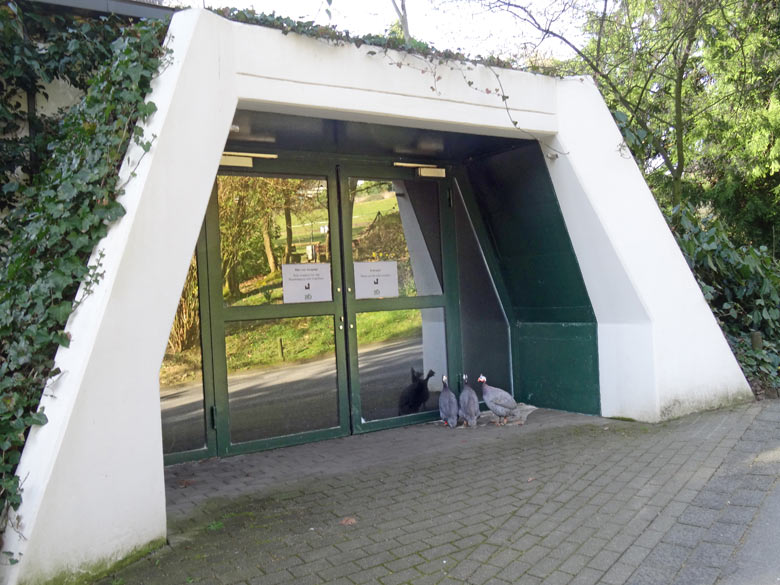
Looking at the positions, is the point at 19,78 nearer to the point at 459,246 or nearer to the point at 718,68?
the point at 459,246

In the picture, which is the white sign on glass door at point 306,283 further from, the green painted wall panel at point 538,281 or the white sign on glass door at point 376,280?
the green painted wall panel at point 538,281

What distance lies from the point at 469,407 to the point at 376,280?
1.65 m

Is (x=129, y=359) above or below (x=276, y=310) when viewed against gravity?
below

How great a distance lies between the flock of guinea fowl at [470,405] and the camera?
6.32 m

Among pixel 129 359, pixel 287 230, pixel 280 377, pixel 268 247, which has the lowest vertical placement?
pixel 280 377

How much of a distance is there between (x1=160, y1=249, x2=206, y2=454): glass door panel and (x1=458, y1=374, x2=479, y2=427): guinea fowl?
2596mm

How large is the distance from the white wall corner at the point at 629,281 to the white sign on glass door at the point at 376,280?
192 cm

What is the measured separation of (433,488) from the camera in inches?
178

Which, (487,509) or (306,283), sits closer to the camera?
(487,509)

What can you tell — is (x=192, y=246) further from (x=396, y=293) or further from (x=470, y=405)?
(x=470, y=405)

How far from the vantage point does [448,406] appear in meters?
6.41

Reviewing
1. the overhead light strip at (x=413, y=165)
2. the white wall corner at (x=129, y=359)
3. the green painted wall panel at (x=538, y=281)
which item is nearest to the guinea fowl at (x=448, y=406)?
the green painted wall panel at (x=538, y=281)

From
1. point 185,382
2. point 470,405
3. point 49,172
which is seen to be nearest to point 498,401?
point 470,405

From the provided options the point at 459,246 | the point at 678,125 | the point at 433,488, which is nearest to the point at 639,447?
the point at 433,488
